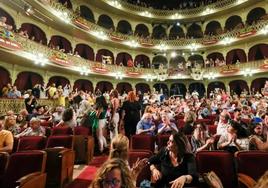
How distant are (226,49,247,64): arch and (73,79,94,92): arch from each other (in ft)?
42.6

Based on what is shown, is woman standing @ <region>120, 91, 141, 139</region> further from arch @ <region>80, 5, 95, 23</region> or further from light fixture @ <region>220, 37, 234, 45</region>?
light fixture @ <region>220, 37, 234, 45</region>

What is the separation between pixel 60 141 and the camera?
395 centimetres

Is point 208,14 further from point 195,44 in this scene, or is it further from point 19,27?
point 19,27

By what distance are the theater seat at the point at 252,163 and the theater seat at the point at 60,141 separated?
288 centimetres

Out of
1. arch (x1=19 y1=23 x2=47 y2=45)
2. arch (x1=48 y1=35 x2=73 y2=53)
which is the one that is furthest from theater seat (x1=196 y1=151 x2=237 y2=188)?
arch (x1=48 y1=35 x2=73 y2=53)

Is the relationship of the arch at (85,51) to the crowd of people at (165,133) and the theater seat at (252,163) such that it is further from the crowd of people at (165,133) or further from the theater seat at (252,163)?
the theater seat at (252,163)

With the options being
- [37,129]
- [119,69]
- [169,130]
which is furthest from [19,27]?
[169,130]

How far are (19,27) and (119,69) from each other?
8534 millimetres

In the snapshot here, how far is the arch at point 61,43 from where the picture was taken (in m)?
15.2

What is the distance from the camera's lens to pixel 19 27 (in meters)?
11.9

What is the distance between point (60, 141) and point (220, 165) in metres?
2.82

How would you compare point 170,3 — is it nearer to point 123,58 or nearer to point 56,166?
point 123,58

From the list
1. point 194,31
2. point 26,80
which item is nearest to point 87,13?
point 26,80

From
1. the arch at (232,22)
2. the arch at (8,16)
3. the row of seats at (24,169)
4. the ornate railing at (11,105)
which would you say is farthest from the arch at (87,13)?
the row of seats at (24,169)
